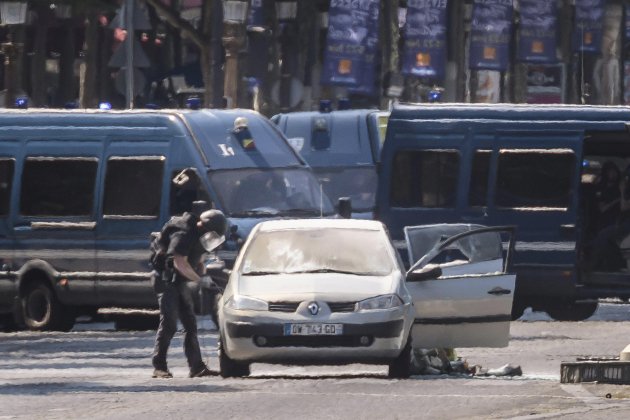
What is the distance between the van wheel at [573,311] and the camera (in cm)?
2734

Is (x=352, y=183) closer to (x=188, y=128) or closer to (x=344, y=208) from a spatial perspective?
(x=344, y=208)

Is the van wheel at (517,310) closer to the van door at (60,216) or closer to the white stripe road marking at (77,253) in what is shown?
the white stripe road marking at (77,253)

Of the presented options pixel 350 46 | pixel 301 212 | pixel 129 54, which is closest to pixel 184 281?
pixel 301 212

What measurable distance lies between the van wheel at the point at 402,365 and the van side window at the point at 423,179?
7916mm

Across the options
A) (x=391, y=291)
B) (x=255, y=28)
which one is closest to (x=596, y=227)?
(x=391, y=291)

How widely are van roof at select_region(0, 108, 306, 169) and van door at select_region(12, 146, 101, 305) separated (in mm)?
197

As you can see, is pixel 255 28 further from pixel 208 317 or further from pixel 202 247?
pixel 202 247

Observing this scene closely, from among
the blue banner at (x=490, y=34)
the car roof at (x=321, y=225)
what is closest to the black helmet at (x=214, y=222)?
the car roof at (x=321, y=225)

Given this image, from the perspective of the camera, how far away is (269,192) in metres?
25.2

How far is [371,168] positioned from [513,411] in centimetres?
1378

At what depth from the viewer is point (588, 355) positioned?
2145 cm

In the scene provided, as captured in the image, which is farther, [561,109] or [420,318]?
[561,109]

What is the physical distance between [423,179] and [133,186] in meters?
3.15

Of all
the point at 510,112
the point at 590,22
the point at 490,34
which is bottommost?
the point at 490,34
